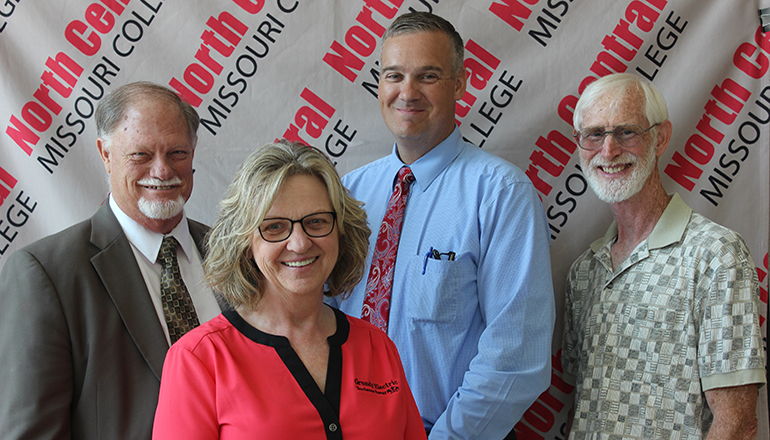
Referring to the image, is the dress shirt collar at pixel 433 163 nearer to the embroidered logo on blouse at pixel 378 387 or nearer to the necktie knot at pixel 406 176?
the necktie knot at pixel 406 176

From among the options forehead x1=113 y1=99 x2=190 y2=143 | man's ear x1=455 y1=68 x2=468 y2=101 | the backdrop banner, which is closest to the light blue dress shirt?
man's ear x1=455 y1=68 x2=468 y2=101

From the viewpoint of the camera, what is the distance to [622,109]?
2133mm

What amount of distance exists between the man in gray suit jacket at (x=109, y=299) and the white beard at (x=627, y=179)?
1510 millimetres

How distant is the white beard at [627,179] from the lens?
6.97 feet

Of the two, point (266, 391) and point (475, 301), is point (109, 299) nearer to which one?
point (266, 391)

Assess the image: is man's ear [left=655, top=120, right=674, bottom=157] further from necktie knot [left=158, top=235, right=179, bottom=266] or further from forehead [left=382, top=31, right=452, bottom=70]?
necktie knot [left=158, top=235, right=179, bottom=266]

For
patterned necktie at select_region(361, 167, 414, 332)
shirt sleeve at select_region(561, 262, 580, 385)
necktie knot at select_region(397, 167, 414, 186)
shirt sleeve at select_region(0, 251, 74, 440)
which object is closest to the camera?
shirt sleeve at select_region(0, 251, 74, 440)

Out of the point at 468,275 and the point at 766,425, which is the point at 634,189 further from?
the point at 766,425

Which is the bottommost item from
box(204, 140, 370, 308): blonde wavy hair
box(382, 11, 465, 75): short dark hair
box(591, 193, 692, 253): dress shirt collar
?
box(204, 140, 370, 308): blonde wavy hair

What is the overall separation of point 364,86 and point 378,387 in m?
1.60

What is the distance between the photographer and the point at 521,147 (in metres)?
2.58

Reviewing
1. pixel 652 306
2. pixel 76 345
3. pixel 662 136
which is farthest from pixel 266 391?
pixel 662 136

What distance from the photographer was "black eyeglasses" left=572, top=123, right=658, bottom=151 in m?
2.13

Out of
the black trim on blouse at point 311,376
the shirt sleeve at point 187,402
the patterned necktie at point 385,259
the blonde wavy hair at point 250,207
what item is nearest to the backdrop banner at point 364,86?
the patterned necktie at point 385,259
